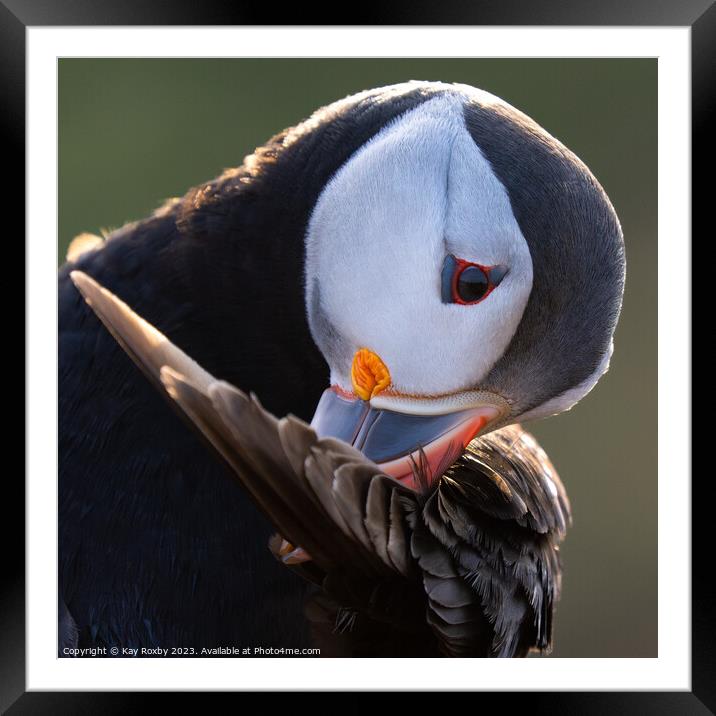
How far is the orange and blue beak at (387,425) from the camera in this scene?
8.80ft

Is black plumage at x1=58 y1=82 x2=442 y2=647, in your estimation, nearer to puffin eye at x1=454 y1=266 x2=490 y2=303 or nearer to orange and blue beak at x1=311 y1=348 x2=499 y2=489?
orange and blue beak at x1=311 y1=348 x2=499 y2=489

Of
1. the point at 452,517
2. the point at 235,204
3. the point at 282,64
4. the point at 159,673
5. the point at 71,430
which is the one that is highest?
the point at 282,64

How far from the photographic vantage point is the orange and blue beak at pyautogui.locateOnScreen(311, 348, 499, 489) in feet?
8.80

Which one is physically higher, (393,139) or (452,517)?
(393,139)

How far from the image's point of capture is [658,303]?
2943mm

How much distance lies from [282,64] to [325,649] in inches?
56.1

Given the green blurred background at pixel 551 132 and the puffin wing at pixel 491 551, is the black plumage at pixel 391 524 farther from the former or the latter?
the green blurred background at pixel 551 132

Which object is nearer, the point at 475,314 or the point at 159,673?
the point at 475,314

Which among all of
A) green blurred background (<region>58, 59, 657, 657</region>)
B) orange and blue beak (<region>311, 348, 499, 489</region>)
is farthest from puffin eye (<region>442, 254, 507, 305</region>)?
green blurred background (<region>58, 59, 657, 657</region>)

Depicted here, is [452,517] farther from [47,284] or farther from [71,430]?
[47,284]

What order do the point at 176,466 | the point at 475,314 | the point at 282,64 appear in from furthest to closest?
the point at 282,64, the point at 176,466, the point at 475,314

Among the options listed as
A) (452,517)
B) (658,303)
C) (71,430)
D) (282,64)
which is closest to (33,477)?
(71,430)

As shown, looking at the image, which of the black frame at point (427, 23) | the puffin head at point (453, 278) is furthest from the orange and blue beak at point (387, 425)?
the black frame at point (427, 23)

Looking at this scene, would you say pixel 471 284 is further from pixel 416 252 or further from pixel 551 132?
pixel 551 132
